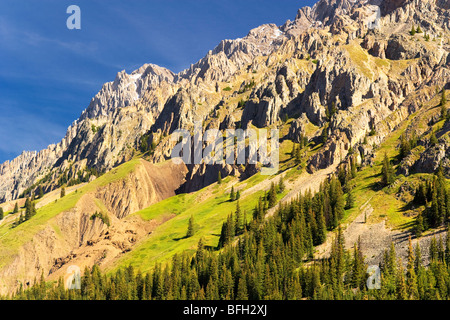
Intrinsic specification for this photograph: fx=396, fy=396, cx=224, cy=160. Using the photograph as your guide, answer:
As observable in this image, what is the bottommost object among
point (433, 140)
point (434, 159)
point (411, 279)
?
point (411, 279)

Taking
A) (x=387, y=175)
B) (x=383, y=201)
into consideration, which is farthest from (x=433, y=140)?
(x=383, y=201)

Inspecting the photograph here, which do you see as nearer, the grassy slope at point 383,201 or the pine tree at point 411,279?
the pine tree at point 411,279

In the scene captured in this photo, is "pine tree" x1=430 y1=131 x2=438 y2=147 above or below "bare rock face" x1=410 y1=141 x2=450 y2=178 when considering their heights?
above

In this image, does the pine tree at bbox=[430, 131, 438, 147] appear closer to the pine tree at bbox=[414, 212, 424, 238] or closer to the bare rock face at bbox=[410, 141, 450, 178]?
the bare rock face at bbox=[410, 141, 450, 178]

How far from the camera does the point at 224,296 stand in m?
138

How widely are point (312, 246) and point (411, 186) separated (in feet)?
172

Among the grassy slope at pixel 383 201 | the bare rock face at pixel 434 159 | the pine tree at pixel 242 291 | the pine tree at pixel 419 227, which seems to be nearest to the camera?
the pine tree at pixel 242 291

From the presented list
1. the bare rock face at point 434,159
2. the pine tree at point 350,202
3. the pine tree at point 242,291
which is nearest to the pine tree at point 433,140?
the bare rock face at point 434,159

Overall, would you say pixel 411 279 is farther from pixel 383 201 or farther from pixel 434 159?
pixel 434 159

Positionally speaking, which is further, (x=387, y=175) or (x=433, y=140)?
(x=433, y=140)

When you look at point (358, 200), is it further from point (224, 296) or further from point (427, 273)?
point (224, 296)

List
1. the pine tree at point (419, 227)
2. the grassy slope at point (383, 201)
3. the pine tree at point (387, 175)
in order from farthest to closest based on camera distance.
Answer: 1. the pine tree at point (387, 175)
2. the grassy slope at point (383, 201)
3. the pine tree at point (419, 227)

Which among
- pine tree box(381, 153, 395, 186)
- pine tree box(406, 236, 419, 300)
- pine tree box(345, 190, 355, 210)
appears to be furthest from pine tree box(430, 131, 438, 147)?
pine tree box(406, 236, 419, 300)

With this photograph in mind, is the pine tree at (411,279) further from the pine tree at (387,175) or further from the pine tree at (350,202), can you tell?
the pine tree at (387,175)
